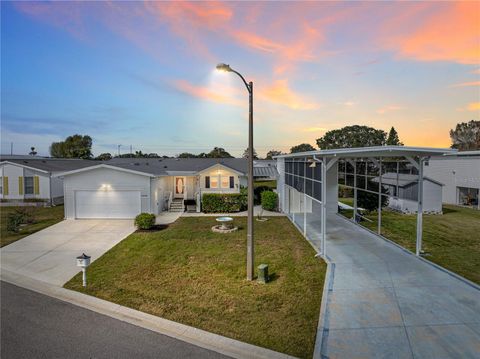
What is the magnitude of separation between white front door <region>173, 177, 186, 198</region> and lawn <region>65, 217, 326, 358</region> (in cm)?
1214

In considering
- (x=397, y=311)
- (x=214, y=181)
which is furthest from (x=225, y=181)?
(x=397, y=311)

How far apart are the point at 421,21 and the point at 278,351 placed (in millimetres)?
13607

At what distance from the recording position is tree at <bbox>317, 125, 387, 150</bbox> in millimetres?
84375

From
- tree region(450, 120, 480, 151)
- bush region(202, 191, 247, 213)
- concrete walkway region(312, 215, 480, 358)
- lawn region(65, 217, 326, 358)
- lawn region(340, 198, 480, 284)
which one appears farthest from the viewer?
tree region(450, 120, 480, 151)

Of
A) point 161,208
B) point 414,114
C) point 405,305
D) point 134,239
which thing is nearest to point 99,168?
point 161,208

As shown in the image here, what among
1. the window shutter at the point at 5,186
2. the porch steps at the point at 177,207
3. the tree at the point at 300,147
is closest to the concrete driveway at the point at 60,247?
the porch steps at the point at 177,207

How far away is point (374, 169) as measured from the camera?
16203mm

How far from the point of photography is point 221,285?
890 centimetres

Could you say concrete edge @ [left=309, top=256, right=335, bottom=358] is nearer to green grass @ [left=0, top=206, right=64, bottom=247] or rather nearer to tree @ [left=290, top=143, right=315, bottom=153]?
green grass @ [left=0, top=206, right=64, bottom=247]

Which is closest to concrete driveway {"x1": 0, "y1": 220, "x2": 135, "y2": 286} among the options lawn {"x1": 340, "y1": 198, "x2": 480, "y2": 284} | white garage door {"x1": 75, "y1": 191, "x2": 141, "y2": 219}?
white garage door {"x1": 75, "y1": 191, "x2": 141, "y2": 219}

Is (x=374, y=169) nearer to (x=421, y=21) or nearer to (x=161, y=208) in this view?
(x=421, y=21)

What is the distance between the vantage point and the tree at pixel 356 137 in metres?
84.4

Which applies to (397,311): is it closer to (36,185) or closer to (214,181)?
(214,181)

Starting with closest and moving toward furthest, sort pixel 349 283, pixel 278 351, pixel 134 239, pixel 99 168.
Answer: pixel 278 351 → pixel 349 283 → pixel 134 239 → pixel 99 168
